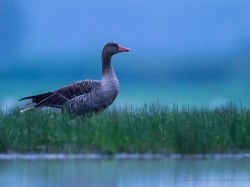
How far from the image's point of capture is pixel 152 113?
50.0ft

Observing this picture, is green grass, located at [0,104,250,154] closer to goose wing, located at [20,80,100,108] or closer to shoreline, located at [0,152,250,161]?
shoreline, located at [0,152,250,161]

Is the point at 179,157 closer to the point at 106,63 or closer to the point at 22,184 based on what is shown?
the point at 22,184

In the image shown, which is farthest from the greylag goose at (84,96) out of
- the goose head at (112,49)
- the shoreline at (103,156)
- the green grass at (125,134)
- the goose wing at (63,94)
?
the shoreline at (103,156)

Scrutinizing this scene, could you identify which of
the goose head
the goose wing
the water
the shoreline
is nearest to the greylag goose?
the goose wing

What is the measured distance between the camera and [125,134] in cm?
1338

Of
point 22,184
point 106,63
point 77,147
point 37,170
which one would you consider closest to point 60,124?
point 77,147

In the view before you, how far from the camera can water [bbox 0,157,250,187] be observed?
1138 cm

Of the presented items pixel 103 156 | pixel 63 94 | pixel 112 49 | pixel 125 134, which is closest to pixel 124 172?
pixel 103 156

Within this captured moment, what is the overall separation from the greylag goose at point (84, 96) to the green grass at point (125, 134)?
2.34m

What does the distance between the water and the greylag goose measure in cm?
426

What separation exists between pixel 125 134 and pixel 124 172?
60.5 inches

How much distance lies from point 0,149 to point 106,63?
5.08 m

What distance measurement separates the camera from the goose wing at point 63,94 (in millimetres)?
17312

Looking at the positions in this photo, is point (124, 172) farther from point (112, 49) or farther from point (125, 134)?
point (112, 49)
